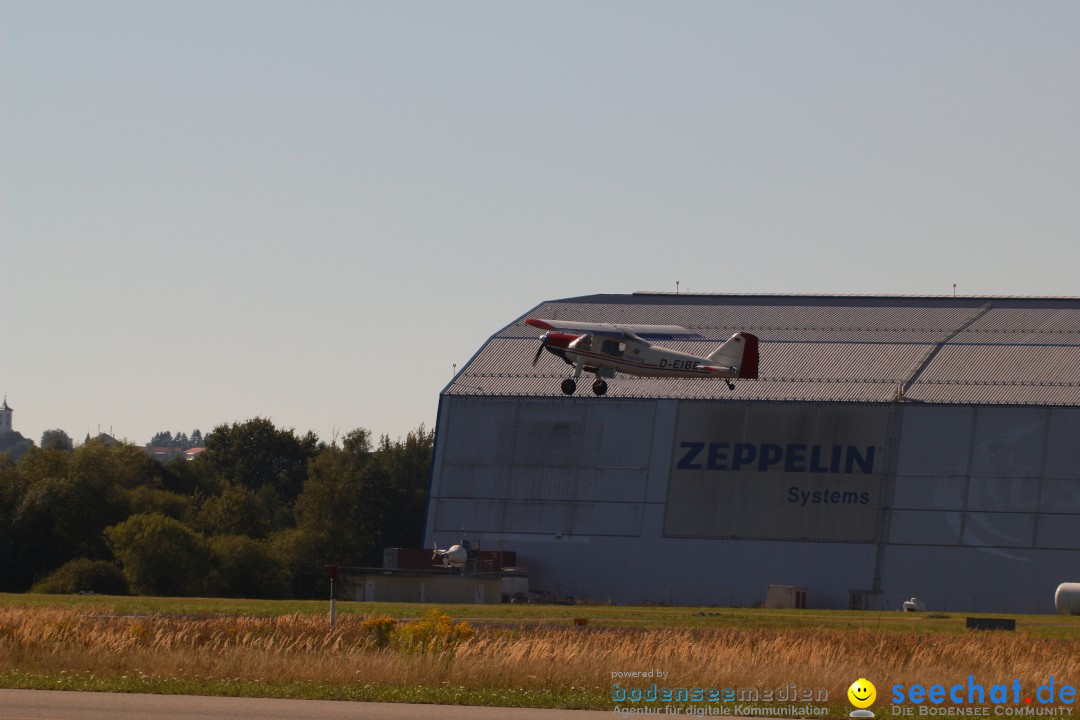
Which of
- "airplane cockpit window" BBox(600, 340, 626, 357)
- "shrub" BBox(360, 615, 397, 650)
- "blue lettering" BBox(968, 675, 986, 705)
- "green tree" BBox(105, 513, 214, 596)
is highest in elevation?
"airplane cockpit window" BBox(600, 340, 626, 357)

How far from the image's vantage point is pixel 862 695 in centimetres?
3011

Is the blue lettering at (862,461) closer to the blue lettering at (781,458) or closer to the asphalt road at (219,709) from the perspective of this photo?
the blue lettering at (781,458)

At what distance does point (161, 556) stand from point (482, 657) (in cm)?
5623

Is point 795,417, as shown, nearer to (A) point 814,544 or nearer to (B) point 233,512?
(A) point 814,544

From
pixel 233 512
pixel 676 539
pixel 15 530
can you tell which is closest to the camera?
pixel 676 539

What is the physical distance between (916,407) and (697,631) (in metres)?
43.5

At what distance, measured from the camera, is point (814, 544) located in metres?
88.8

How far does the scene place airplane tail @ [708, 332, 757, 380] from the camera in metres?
77.2

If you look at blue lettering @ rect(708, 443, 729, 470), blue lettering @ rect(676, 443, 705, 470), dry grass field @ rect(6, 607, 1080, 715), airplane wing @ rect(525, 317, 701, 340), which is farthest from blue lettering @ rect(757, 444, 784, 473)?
dry grass field @ rect(6, 607, 1080, 715)

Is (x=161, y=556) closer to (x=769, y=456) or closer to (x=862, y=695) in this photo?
(x=769, y=456)

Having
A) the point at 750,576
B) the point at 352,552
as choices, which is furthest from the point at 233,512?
the point at 750,576

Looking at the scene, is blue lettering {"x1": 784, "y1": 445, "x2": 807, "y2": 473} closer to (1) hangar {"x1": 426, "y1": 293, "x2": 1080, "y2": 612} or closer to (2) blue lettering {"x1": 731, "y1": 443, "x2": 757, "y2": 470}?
(1) hangar {"x1": 426, "y1": 293, "x2": 1080, "y2": 612}

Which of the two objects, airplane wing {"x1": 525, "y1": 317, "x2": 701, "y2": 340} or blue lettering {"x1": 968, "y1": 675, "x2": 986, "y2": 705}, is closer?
blue lettering {"x1": 968, "y1": 675, "x2": 986, "y2": 705}

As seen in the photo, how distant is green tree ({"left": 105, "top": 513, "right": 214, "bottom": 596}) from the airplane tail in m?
31.8
